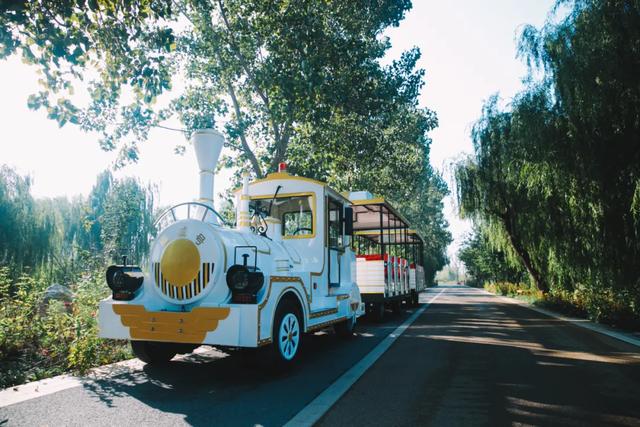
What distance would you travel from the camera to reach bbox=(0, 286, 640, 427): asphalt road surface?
3.90 metres

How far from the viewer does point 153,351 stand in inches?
237

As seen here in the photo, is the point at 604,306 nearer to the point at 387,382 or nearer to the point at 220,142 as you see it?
the point at 387,382

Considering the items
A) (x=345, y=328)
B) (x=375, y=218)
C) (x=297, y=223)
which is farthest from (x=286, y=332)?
(x=375, y=218)

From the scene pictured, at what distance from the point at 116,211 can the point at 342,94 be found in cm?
2183

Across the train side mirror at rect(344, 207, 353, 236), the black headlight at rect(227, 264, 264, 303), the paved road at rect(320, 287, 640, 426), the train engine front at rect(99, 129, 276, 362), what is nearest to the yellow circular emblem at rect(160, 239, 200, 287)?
the train engine front at rect(99, 129, 276, 362)

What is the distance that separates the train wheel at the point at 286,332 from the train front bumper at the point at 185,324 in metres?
0.64

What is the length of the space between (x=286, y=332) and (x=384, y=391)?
1.48 metres

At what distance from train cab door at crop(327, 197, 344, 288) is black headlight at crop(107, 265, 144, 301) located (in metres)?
3.21

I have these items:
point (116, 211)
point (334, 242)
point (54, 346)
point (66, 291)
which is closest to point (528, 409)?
point (334, 242)

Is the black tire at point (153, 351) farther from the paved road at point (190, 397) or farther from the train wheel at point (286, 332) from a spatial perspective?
the train wheel at point (286, 332)

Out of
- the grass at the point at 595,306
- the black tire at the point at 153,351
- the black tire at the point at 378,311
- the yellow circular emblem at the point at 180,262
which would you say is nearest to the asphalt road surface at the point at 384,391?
the black tire at the point at 153,351

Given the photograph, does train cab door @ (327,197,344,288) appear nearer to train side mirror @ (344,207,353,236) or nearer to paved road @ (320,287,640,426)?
train side mirror @ (344,207,353,236)

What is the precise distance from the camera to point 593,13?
10.4m

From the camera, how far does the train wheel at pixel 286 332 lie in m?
5.35
